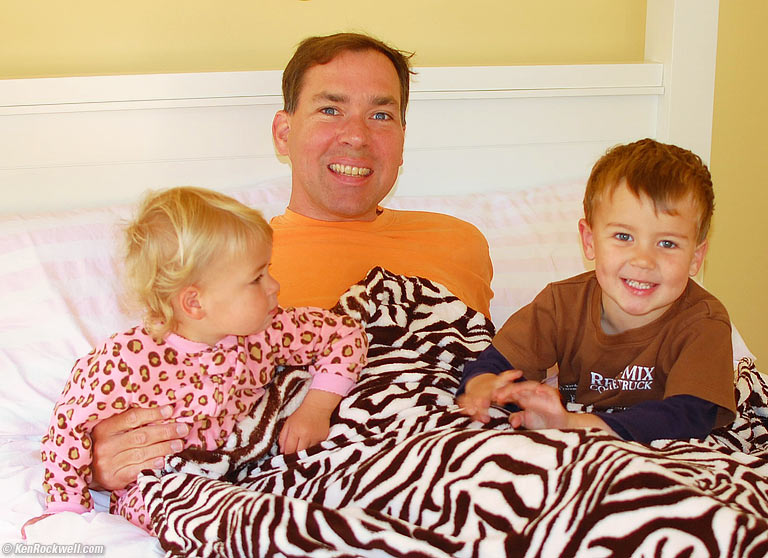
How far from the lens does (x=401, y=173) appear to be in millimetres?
2072

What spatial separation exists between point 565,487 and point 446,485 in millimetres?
155

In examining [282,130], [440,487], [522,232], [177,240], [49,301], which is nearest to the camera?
[440,487]

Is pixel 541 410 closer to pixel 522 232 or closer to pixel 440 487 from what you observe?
pixel 440 487

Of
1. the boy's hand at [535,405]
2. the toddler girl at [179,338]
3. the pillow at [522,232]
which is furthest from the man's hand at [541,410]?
the pillow at [522,232]

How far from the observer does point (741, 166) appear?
238 cm

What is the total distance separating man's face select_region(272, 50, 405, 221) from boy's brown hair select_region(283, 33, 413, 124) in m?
0.01

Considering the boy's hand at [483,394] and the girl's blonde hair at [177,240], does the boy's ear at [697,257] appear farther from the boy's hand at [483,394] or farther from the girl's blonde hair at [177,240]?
the girl's blonde hair at [177,240]

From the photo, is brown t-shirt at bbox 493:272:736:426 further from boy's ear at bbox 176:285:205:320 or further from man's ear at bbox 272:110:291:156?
man's ear at bbox 272:110:291:156

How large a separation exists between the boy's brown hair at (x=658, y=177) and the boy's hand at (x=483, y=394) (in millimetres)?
334

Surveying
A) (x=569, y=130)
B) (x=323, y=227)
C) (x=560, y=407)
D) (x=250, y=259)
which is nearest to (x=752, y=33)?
(x=569, y=130)

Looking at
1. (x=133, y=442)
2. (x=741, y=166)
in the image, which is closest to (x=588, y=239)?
(x=133, y=442)

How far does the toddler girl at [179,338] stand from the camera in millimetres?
1143

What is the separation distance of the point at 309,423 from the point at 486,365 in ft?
1.05

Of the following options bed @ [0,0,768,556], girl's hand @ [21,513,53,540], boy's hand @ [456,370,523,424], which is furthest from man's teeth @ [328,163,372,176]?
girl's hand @ [21,513,53,540]
